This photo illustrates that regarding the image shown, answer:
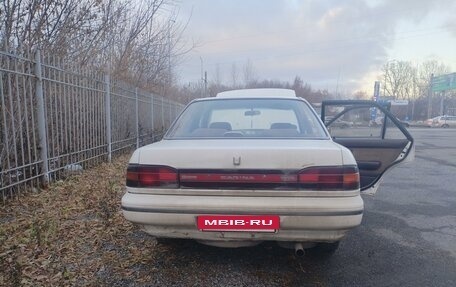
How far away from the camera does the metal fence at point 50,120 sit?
427cm

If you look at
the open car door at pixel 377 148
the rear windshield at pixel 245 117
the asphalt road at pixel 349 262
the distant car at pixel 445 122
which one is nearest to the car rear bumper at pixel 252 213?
the asphalt road at pixel 349 262

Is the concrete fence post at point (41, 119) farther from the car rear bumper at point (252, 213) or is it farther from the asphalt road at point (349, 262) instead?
the car rear bumper at point (252, 213)

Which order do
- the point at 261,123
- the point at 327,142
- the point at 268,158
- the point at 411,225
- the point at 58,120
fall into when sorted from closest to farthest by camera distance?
the point at 268,158, the point at 327,142, the point at 261,123, the point at 411,225, the point at 58,120

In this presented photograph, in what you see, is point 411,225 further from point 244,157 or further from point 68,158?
point 68,158

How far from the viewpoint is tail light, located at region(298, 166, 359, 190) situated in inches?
88.6

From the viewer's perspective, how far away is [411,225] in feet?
12.8

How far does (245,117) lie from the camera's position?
351 cm

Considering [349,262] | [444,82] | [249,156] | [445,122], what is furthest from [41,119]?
[444,82]

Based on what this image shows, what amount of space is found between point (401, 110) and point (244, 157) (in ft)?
229

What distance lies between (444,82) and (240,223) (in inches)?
2336

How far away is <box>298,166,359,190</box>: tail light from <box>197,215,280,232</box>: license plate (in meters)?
0.32

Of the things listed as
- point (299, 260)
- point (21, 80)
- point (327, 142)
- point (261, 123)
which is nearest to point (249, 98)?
point (261, 123)

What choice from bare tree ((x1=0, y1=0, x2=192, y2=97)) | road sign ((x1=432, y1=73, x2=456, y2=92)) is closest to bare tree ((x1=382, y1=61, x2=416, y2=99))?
road sign ((x1=432, y1=73, x2=456, y2=92))

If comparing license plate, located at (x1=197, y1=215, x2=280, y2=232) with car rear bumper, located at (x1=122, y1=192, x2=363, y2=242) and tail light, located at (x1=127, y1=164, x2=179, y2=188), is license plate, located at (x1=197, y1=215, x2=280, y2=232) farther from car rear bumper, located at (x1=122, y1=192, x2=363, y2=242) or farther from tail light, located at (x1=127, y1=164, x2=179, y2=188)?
tail light, located at (x1=127, y1=164, x2=179, y2=188)
